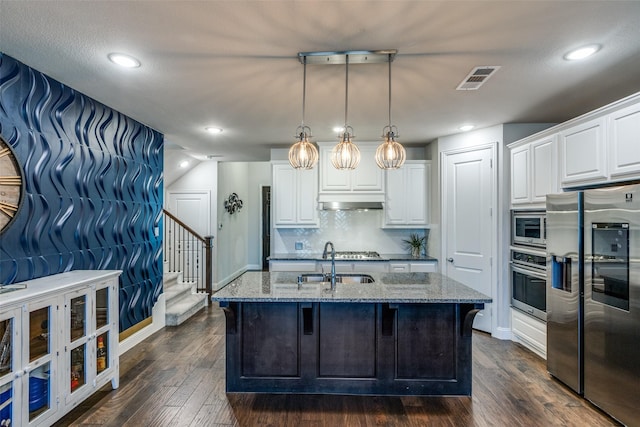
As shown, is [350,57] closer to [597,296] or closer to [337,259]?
[597,296]

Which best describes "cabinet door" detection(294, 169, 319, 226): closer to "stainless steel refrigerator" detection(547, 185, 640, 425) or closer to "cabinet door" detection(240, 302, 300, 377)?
"cabinet door" detection(240, 302, 300, 377)

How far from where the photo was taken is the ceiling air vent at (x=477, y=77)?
256 cm

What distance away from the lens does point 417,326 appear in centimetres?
279

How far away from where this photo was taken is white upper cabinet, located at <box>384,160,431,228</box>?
5.02 m

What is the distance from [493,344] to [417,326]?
175cm

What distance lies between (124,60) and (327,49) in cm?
142

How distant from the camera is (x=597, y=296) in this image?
101 inches

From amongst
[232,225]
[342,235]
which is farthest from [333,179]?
[232,225]

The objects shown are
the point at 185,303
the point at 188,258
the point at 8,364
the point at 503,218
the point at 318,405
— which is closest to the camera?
the point at 8,364

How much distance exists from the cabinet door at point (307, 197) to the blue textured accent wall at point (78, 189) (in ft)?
6.33

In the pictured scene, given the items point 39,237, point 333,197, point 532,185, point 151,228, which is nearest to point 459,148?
point 532,185

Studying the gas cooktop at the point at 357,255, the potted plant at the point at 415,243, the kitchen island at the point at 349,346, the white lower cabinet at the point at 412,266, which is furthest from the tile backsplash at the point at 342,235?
the kitchen island at the point at 349,346

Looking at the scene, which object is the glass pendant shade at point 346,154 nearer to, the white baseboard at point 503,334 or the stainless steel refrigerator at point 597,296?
the stainless steel refrigerator at point 597,296

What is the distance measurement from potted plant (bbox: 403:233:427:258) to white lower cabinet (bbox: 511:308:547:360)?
151 cm
